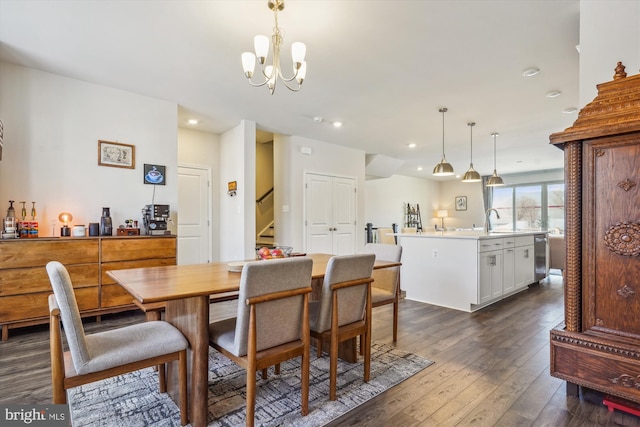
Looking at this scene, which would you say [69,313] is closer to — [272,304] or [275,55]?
[272,304]

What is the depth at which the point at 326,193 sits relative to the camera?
6312 millimetres

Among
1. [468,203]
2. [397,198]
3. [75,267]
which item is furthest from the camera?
[468,203]

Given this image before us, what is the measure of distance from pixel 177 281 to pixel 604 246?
7.74ft

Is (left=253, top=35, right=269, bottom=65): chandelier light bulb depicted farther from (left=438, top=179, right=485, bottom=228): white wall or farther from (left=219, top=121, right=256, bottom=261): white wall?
(left=438, top=179, right=485, bottom=228): white wall

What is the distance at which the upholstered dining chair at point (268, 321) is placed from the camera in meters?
1.52

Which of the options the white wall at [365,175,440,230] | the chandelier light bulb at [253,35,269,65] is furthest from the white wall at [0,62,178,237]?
the white wall at [365,175,440,230]

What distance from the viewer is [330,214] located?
252 inches

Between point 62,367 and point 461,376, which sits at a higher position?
point 62,367

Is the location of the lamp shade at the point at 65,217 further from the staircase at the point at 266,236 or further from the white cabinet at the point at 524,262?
the white cabinet at the point at 524,262

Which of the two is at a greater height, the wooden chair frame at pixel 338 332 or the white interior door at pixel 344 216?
the white interior door at pixel 344 216

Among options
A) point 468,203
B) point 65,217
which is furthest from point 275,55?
point 468,203

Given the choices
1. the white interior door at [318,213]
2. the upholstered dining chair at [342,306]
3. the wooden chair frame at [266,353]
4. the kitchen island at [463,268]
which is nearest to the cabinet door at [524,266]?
the kitchen island at [463,268]

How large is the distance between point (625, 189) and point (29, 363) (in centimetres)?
409

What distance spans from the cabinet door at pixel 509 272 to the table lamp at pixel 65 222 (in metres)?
5.18
